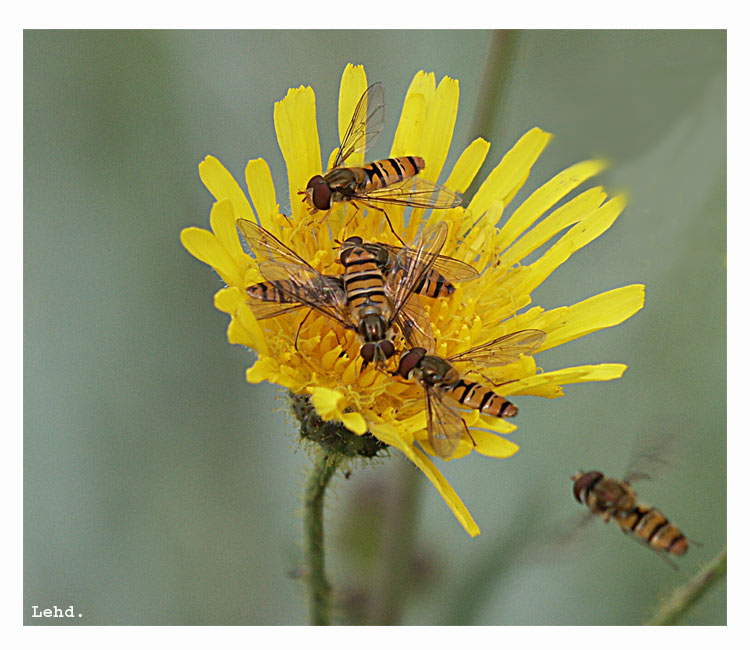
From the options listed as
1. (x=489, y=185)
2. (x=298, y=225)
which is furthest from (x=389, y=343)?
(x=489, y=185)

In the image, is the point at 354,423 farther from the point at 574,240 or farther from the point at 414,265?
the point at 574,240

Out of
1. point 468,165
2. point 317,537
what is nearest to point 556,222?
point 468,165

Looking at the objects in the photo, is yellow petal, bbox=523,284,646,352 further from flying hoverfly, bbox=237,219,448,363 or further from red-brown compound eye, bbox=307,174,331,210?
red-brown compound eye, bbox=307,174,331,210

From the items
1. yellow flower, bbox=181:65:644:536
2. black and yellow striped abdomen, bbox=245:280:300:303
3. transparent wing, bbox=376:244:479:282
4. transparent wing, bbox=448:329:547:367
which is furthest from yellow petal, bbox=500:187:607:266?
black and yellow striped abdomen, bbox=245:280:300:303

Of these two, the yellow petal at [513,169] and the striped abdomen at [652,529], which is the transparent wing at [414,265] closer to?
the yellow petal at [513,169]

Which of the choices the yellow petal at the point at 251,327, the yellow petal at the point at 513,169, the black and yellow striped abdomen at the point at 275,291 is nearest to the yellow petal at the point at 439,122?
the yellow petal at the point at 513,169
